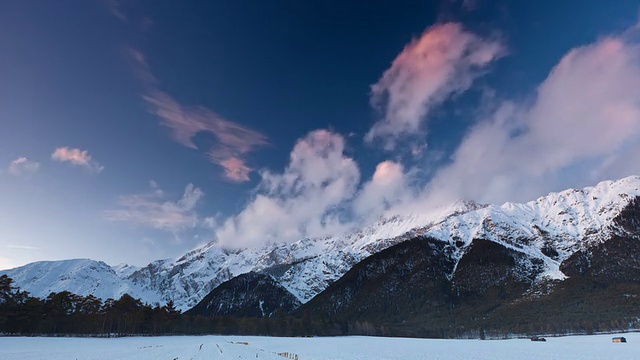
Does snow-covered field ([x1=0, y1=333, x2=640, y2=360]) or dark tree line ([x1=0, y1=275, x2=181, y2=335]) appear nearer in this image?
snow-covered field ([x1=0, y1=333, x2=640, y2=360])

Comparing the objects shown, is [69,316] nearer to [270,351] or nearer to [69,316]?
[69,316]

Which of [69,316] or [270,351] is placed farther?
[69,316]

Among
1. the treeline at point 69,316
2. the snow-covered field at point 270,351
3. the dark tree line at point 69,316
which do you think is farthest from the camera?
the dark tree line at point 69,316

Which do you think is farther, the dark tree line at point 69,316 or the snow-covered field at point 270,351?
the dark tree line at point 69,316

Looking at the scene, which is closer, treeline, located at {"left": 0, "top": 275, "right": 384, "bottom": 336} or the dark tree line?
treeline, located at {"left": 0, "top": 275, "right": 384, "bottom": 336}

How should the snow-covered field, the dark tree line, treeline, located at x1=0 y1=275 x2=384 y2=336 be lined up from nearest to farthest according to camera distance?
the snow-covered field → treeline, located at x1=0 y1=275 x2=384 y2=336 → the dark tree line

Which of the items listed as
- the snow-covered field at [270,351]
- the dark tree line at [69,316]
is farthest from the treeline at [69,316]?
the snow-covered field at [270,351]

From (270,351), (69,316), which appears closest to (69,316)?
(69,316)

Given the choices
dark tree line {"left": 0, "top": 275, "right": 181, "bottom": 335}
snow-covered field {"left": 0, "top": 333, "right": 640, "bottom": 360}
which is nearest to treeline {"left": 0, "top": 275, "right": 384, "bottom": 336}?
dark tree line {"left": 0, "top": 275, "right": 181, "bottom": 335}

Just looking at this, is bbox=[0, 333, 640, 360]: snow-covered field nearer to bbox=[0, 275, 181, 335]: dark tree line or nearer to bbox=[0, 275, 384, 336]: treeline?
bbox=[0, 275, 384, 336]: treeline

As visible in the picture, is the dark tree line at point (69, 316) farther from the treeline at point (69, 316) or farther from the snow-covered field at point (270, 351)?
the snow-covered field at point (270, 351)

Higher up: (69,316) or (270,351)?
(69,316)

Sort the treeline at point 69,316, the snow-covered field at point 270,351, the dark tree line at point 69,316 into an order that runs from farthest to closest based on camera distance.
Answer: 1. the dark tree line at point 69,316
2. the treeline at point 69,316
3. the snow-covered field at point 270,351

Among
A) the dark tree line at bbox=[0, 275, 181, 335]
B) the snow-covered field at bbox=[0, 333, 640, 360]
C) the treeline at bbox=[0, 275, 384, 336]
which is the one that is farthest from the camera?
the dark tree line at bbox=[0, 275, 181, 335]
